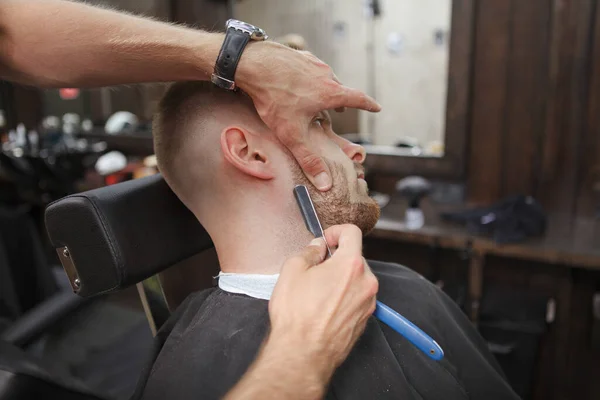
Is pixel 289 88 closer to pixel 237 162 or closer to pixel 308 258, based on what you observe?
pixel 237 162

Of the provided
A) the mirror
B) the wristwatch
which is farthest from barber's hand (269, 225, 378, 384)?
the mirror

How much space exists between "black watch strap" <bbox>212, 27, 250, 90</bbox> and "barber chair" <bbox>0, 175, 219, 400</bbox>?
1.08 feet

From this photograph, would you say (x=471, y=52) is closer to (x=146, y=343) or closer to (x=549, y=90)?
(x=549, y=90)

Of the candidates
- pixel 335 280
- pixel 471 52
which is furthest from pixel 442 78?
pixel 335 280

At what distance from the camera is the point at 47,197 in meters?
3.18

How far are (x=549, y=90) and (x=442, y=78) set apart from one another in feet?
1.65

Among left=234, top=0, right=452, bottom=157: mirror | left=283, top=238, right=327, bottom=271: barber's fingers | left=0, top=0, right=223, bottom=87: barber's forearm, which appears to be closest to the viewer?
left=283, top=238, right=327, bottom=271: barber's fingers

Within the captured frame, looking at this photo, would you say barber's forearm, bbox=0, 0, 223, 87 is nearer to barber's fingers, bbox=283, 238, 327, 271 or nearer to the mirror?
barber's fingers, bbox=283, 238, 327, 271

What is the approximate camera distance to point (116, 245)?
39.6 inches

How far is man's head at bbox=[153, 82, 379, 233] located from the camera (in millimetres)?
1146

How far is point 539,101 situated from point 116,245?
6.72 feet

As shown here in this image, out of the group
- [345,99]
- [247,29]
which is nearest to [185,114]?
[247,29]

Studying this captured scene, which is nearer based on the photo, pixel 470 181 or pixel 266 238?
pixel 266 238

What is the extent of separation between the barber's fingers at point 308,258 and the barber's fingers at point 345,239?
3 centimetres
